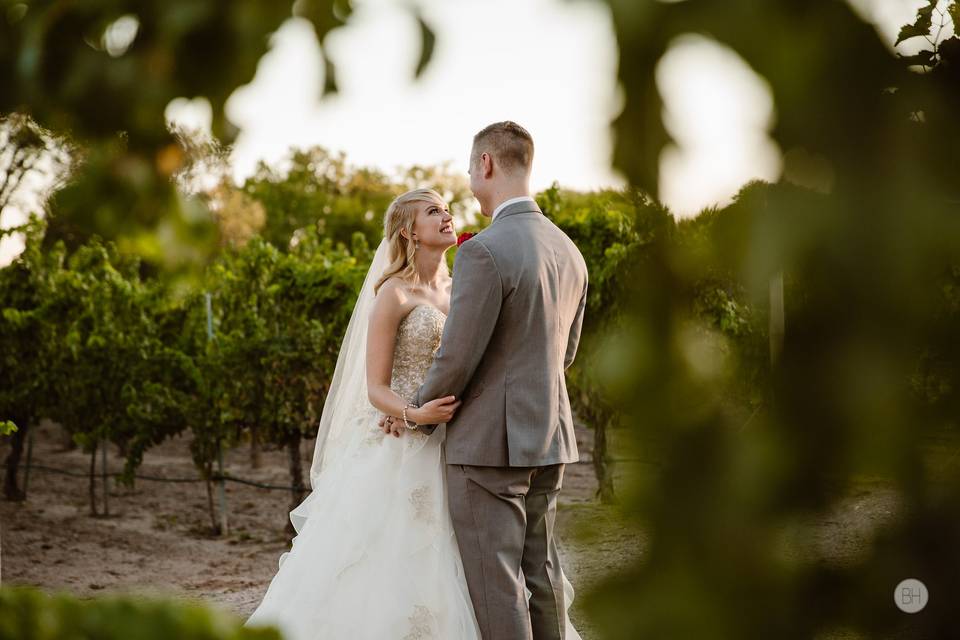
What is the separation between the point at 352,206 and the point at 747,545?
139 feet

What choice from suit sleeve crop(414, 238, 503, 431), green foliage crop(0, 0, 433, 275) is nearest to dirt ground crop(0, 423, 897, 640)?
suit sleeve crop(414, 238, 503, 431)

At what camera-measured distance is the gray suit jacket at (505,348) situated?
3854mm

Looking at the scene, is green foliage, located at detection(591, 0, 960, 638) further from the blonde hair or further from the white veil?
the white veil

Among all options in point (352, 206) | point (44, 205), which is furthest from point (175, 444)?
point (352, 206)

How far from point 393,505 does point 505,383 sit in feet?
2.91

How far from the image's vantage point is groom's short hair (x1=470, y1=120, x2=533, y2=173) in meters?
4.05

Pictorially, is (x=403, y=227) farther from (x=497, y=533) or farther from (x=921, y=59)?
(x=921, y=59)

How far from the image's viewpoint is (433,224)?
4664 millimetres

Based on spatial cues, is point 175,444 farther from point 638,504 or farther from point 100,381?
point 638,504

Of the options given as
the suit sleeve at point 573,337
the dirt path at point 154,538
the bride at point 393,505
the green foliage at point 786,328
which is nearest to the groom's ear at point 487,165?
the bride at point 393,505

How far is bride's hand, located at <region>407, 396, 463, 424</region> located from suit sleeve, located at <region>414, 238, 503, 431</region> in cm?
13

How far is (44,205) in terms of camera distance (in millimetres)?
1136

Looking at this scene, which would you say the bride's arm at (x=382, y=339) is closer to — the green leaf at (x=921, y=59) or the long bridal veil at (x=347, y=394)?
the long bridal veil at (x=347, y=394)

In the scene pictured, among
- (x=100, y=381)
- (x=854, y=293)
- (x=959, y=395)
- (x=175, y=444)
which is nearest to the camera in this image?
(x=854, y=293)
